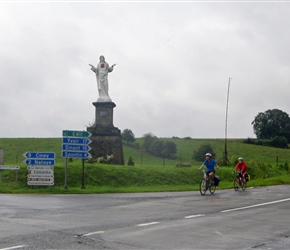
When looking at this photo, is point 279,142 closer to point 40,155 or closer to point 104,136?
point 104,136

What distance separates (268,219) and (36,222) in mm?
6031

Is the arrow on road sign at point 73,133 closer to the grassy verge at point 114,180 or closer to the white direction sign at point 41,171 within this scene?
the white direction sign at point 41,171

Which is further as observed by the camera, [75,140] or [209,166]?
[75,140]

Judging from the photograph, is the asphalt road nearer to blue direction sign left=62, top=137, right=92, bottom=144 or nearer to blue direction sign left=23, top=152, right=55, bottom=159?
blue direction sign left=23, top=152, right=55, bottom=159

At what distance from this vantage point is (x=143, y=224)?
12.8 meters

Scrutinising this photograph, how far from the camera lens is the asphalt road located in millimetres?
10156

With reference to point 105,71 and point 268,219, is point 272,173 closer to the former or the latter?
point 105,71

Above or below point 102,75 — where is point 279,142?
below

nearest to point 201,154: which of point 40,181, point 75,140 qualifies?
point 75,140

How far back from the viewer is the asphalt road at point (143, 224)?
10.2 m

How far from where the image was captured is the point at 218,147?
84.0 metres

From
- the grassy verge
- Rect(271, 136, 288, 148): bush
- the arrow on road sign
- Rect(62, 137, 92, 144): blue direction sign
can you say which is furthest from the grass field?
Rect(271, 136, 288, 148): bush

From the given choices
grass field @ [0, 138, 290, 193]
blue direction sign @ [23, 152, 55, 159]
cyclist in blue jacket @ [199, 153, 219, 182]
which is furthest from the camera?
grass field @ [0, 138, 290, 193]

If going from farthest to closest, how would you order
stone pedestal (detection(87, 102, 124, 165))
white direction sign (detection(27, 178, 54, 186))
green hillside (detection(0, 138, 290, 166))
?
green hillside (detection(0, 138, 290, 166)), stone pedestal (detection(87, 102, 124, 165)), white direction sign (detection(27, 178, 54, 186))
